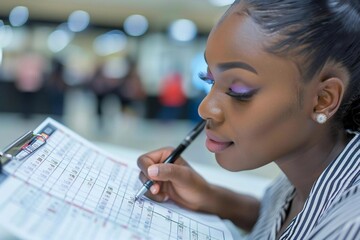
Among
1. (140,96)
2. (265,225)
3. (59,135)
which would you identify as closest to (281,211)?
(265,225)

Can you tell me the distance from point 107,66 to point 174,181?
19.6 ft

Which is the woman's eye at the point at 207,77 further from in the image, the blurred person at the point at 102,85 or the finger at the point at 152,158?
the blurred person at the point at 102,85

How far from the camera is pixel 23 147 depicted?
583 millimetres

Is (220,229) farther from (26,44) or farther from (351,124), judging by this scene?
(26,44)

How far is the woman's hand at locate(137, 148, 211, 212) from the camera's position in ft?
2.40

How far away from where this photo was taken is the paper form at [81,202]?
0.45 meters

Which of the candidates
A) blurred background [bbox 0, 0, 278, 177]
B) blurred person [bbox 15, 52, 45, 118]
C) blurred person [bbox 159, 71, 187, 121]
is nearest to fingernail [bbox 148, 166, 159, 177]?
blurred background [bbox 0, 0, 278, 177]

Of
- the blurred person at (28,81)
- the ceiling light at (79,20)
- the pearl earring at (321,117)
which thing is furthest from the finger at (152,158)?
the ceiling light at (79,20)

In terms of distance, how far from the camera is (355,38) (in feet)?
1.99

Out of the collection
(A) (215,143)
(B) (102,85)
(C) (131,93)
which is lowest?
(C) (131,93)

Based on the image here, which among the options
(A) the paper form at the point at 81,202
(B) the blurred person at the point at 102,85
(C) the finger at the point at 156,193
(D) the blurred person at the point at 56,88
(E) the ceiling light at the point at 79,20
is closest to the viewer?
(A) the paper form at the point at 81,202

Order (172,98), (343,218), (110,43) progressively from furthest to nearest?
(110,43) → (172,98) → (343,218)

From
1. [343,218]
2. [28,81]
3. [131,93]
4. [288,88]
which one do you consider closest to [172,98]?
[131,93]

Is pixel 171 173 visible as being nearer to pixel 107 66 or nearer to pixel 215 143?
pixel 215 143
